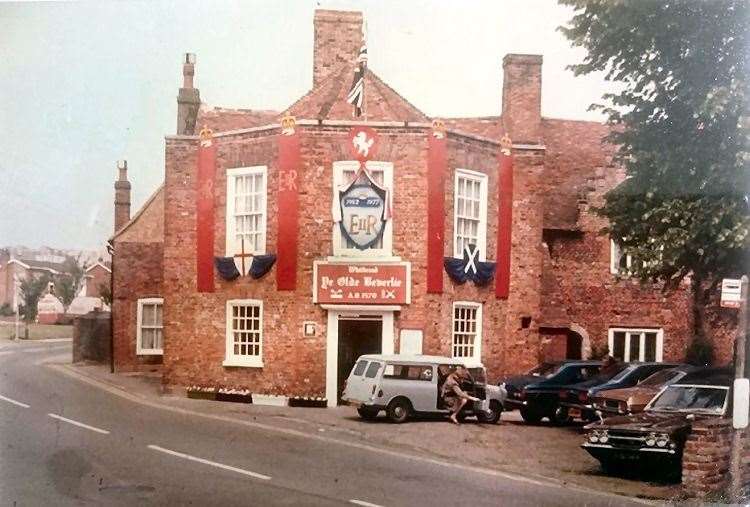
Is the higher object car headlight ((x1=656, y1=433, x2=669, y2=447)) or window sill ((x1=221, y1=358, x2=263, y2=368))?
window sill ((x1=221, y1=358, x2=263, y2=368))

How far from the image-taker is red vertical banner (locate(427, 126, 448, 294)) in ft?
54.0

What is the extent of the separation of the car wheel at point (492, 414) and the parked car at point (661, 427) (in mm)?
3635

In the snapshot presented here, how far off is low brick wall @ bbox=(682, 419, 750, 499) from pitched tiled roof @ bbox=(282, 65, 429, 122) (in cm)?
912

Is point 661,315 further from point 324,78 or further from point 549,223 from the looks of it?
point 324,78

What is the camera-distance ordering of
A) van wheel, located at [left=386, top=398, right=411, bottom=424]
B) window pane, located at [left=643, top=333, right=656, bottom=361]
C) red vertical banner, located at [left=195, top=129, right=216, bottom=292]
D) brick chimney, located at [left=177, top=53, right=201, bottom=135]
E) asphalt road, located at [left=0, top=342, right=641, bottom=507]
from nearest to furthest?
asphalt road, located at [left=0, top=342, right=641, bottom=507] → brick chimney, located at [left=177, top=53, right=201, bottom=135] → van wheel, located at [left=386, top=398, right=411, bottom=424] → red vertical banner, located at [left=195, top=129, right=216, bottom=292] → window pane, located at [left=643, top=333, right=656, bottom=361]

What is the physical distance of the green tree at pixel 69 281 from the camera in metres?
15.3

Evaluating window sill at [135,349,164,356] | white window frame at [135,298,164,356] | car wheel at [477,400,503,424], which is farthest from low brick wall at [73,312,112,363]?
car wheel at [477,400,503,424]

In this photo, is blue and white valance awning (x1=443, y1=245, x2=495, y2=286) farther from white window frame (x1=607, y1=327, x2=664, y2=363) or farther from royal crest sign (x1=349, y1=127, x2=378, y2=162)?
white window frame (x1=607, y1=327, x2=664, y2=363)

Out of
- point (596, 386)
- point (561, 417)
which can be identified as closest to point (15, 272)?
point (561, 417)

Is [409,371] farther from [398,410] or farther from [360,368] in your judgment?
[360,368]

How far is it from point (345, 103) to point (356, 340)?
5920mm

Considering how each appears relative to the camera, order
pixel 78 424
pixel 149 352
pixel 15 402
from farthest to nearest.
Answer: pixel 149 352 → pixel 15 402 → pixel 78 424

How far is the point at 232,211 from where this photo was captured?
1667 centimetres

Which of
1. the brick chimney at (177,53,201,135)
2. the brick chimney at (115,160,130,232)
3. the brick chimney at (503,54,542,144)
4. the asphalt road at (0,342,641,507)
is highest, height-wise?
the brick chimney at (503,54,542,144)
